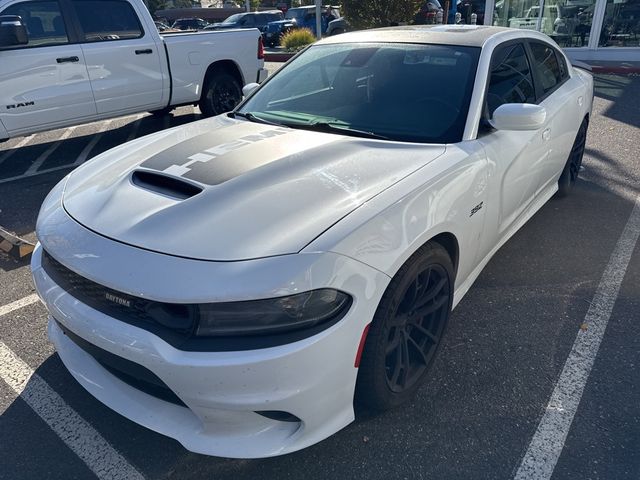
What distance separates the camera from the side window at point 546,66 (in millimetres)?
3832

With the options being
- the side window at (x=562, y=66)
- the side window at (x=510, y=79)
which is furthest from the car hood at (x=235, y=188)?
the side window at (x=562, y=66)

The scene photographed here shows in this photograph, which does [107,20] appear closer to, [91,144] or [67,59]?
[67,59]

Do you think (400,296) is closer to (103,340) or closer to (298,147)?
(298,147)

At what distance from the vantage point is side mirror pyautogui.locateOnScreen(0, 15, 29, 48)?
210 inches

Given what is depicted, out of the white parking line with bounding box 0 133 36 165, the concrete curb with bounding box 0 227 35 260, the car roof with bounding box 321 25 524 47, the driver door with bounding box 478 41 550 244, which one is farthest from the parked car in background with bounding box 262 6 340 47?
the driver door with bounding box 478 41 550 244

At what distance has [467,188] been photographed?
254 centimetres

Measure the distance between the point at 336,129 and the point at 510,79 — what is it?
132 centimetres

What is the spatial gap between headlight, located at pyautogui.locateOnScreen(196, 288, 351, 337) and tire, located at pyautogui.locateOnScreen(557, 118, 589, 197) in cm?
372

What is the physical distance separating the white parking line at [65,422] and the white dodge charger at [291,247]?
1.04 ft

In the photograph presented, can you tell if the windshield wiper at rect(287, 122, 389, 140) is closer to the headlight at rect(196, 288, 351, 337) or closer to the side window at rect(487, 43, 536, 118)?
the side window at rect(487, 43, 536, 118)

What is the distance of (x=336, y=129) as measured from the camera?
115 inches

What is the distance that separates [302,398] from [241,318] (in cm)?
37

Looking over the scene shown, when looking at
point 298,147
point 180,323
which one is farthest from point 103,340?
point 298,147

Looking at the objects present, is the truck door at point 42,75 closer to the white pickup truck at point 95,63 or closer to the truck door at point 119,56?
the white pickup truck at point 95,63
